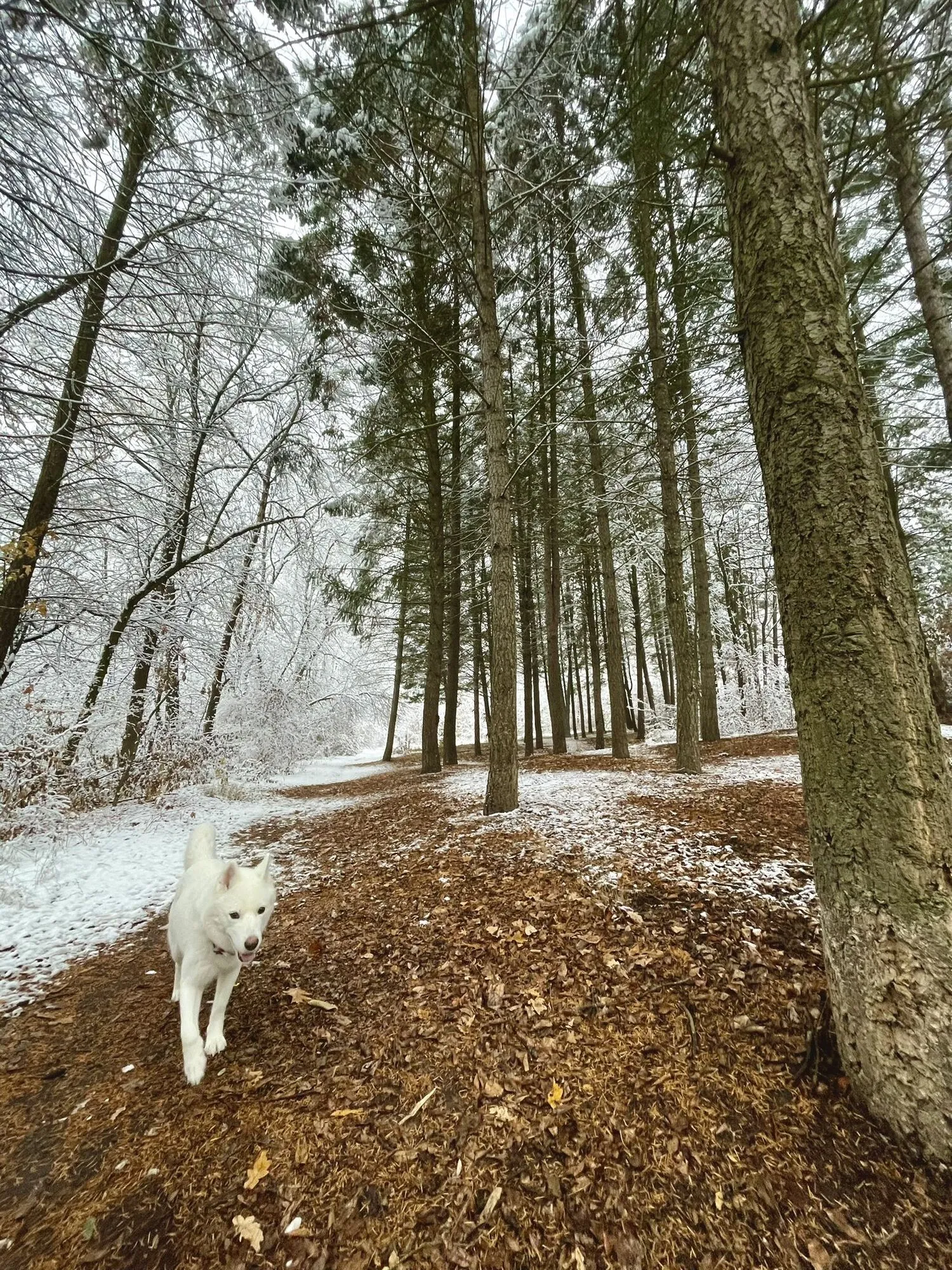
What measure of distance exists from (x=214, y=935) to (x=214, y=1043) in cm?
60

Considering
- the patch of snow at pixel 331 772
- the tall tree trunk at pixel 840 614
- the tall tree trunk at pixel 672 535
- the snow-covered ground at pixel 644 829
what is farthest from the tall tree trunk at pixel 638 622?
the tall tree trunk at pixel 840 614

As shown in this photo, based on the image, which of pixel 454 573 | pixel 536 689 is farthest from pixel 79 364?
pixel 536 689

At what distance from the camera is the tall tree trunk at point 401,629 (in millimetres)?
13672

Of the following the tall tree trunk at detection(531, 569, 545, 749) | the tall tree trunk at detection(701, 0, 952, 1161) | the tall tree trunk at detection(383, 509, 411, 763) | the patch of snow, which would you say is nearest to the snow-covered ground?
the tall tree trunk at detection(701, 0, 952, 1161)

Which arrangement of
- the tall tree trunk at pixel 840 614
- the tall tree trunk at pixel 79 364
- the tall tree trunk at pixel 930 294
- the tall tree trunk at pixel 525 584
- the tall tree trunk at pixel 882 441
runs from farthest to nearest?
the tall tree trunk at pixel 525 584
the tall tree trunk at pixel 930 294
the tall tree trunk at pixel 882 441
the tall tree trunk at pixel 79 364
the tall tree trunk at pixel 840 614

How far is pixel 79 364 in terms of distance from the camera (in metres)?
4.57

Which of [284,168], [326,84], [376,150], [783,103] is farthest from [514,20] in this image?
[783,103]

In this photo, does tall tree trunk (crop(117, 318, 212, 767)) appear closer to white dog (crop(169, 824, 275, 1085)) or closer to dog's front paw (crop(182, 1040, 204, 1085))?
white dog (crop(169, 824, 275, 1085))

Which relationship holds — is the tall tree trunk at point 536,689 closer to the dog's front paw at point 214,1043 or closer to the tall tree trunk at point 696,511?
the tall tree trunk at point 696,511

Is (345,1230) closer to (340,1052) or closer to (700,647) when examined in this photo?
(340,1052)

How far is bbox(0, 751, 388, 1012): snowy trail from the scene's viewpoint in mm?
3965

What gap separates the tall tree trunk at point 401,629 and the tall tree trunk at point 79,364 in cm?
770

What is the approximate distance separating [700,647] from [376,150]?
411 inches

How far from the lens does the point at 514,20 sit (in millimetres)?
5398
